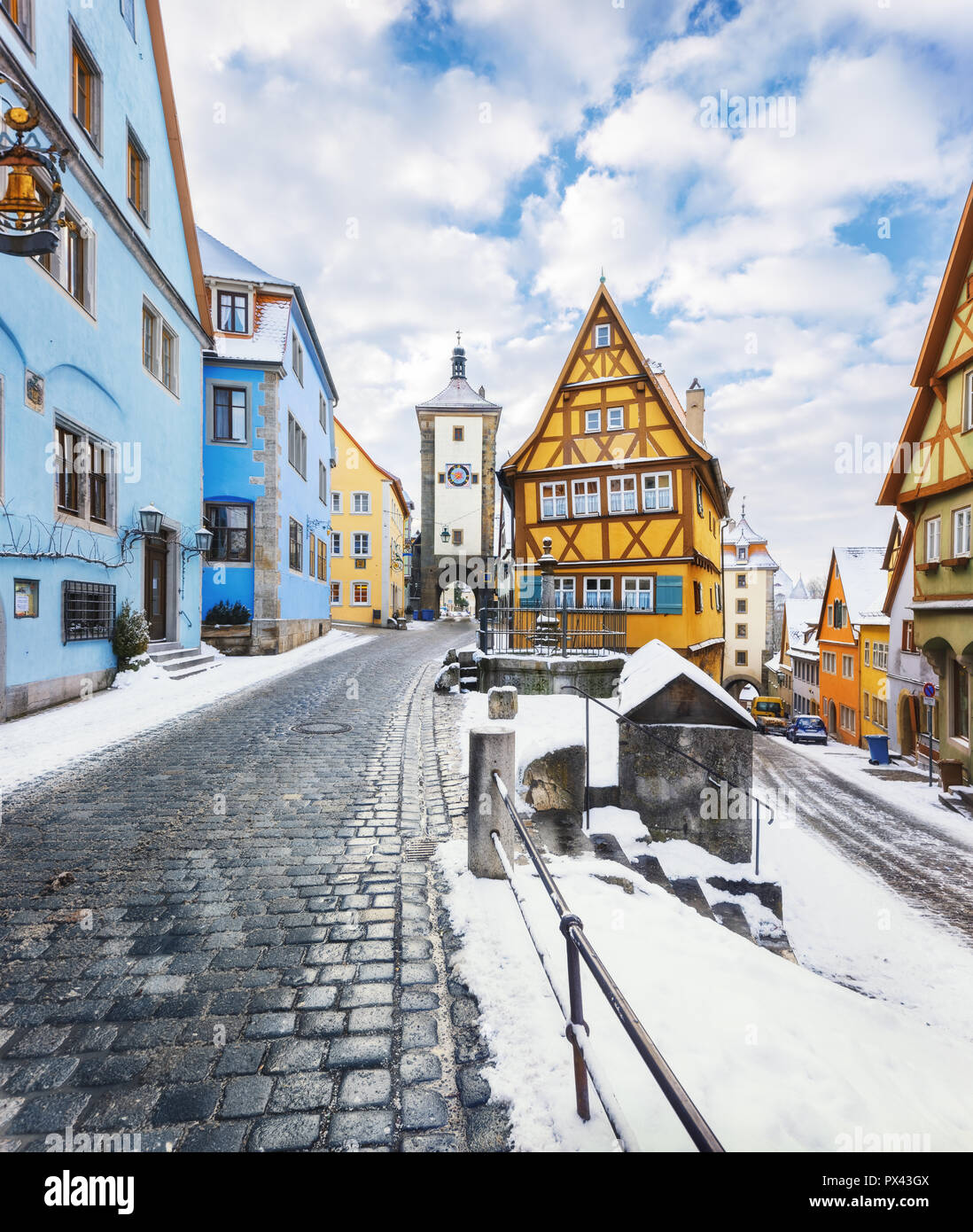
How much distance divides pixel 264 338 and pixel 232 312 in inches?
53.8

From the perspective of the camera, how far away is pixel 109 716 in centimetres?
945

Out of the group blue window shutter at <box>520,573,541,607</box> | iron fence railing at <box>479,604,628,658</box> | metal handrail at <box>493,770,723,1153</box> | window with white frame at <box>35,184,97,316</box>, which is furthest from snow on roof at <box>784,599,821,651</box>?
metal handrail at <box>493,770,723,1153</box>

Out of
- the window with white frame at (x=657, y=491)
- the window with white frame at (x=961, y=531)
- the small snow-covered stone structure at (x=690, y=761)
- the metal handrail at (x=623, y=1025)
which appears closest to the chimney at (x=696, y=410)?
the window with white frame at (x=657, y=491)

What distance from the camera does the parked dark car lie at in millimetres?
29938

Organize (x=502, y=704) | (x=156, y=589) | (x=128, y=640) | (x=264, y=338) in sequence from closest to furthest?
(x=502, y=704) → (x=128, y=640) → (x=156, y=589) → (x=264, y=338)

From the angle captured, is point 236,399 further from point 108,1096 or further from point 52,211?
point 108,1096

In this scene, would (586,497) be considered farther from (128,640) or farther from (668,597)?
(128,640)

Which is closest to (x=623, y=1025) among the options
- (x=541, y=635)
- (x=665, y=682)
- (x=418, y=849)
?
(x=418, y=849)

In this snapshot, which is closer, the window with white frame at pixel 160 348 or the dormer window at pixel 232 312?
the window with white frame at pixel 160 348

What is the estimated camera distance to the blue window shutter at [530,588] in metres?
24.4

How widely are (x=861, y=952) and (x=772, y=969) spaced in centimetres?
592

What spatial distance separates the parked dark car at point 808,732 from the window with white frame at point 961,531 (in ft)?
49.2

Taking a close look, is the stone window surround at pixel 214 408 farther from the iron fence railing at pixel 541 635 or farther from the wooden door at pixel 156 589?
the iron fence railing at pixel 541 635

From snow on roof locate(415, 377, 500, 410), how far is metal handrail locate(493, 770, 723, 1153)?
166 ft
